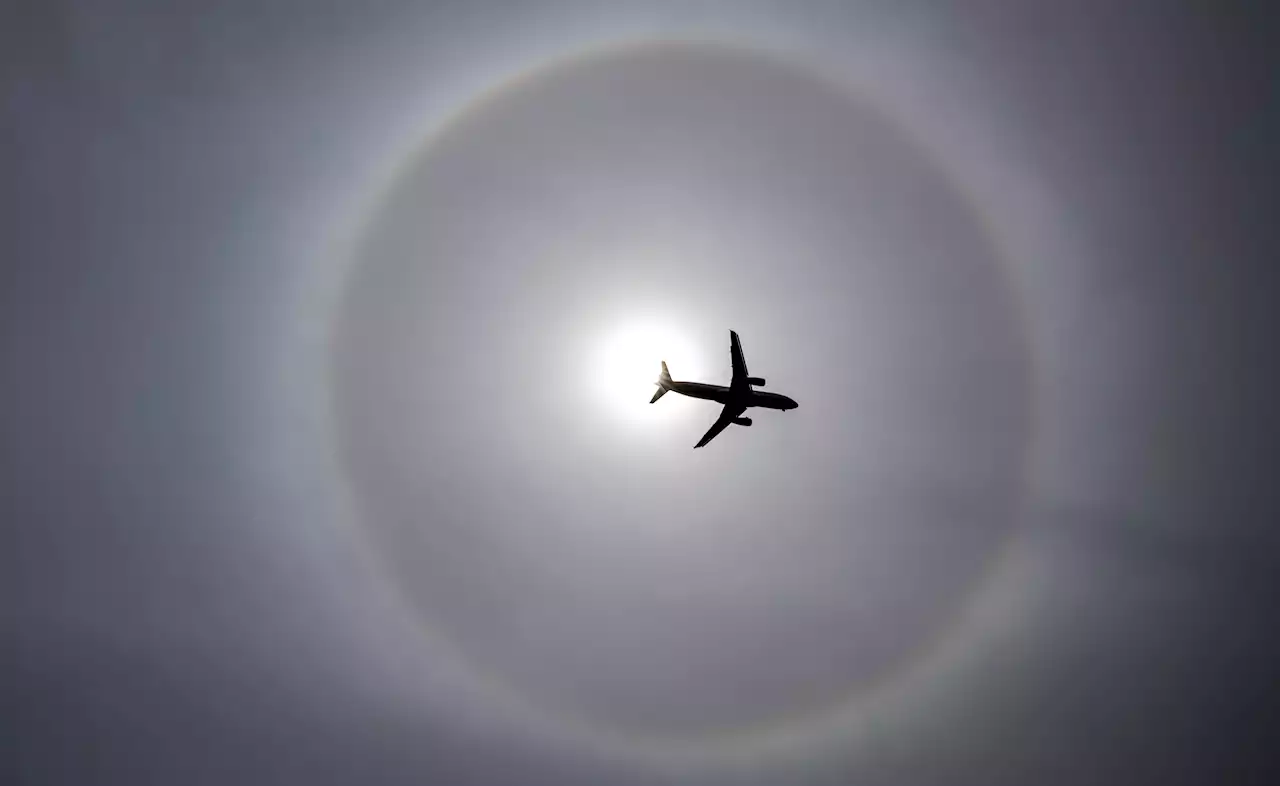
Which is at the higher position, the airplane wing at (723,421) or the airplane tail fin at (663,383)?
the airplane tail fin at (663,383)

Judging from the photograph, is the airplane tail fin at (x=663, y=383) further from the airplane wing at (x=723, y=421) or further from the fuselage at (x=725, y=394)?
the airplane wing at (x=723, y=421)

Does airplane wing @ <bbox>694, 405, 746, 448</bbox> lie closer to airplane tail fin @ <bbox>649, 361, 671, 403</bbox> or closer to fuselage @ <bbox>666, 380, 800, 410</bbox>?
fuselage @ <bbox>666, 380, 800, 410</bbox>
